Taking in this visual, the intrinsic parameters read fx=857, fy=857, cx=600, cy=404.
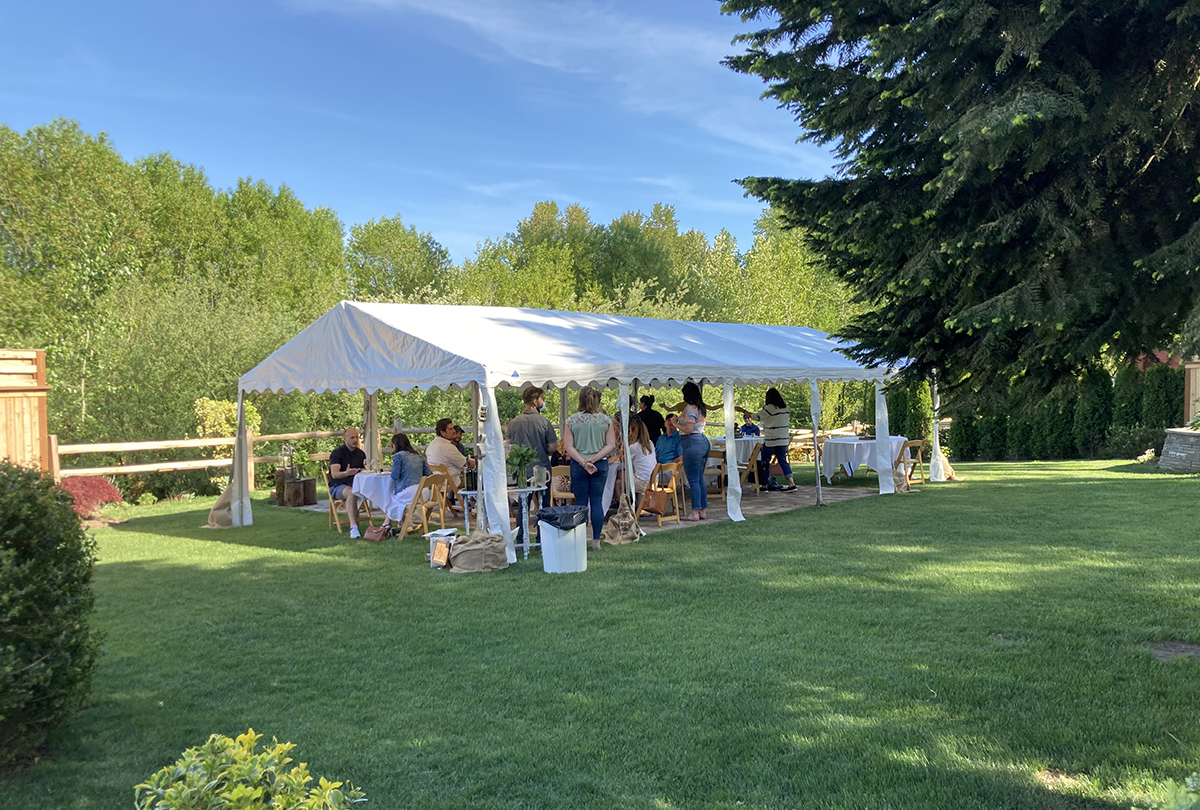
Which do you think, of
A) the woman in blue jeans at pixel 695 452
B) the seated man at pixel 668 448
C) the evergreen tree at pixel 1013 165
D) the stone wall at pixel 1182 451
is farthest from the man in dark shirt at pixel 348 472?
the stone wall at pixel 1182 451

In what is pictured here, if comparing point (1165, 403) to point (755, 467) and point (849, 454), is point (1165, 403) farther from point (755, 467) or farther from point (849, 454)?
point (755, 467)

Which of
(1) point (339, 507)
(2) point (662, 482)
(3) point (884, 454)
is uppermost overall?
(3) point (884, 454)

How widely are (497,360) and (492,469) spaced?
1.13 metres

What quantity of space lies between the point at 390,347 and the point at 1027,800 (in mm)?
7952

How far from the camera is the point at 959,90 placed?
11.3 ft

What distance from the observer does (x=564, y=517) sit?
7750mm

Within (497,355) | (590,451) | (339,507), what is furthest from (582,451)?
(339,507)

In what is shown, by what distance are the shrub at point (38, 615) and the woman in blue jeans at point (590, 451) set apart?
5369mm

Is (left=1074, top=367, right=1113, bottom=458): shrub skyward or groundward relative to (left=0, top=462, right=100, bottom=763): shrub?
skyward

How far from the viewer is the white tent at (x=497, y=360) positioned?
8703mm

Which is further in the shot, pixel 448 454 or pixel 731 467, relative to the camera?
pixel 731 467

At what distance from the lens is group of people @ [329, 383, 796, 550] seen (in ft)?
29.5

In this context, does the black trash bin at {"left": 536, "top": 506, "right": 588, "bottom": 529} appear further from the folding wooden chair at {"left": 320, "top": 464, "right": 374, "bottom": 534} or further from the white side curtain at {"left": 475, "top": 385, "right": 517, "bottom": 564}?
the folding wooden chair at {"left": 320, "top": 464, "right": 374, "bottom": 534}

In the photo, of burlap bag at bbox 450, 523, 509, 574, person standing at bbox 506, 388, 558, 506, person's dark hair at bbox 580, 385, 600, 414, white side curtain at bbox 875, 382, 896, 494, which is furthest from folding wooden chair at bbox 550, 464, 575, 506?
white side curtain at bbox 875, 382, 896, 494
